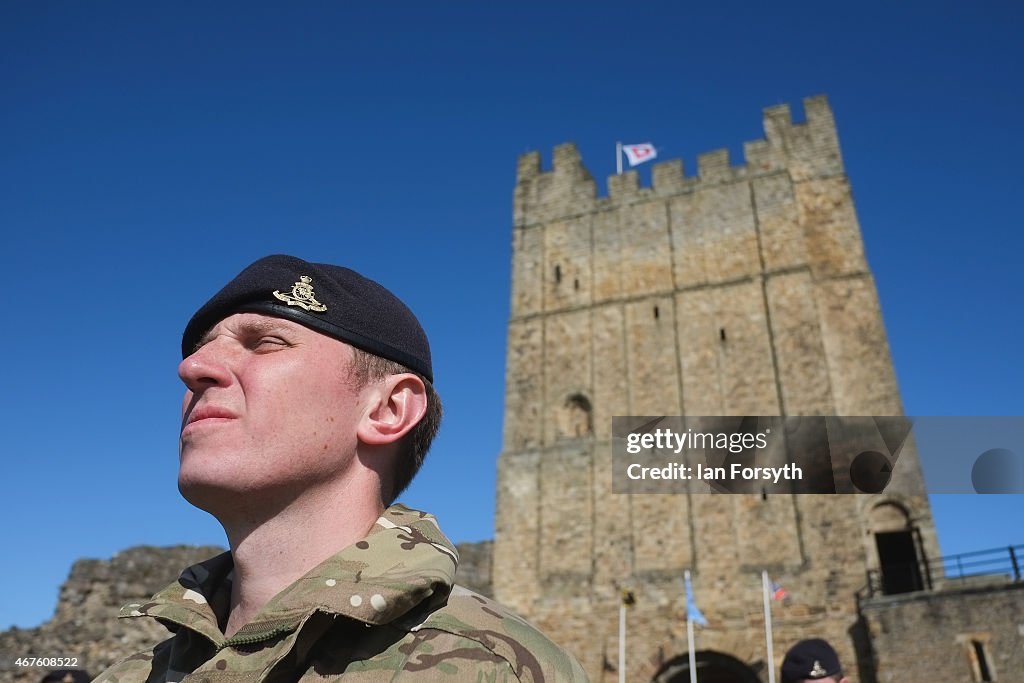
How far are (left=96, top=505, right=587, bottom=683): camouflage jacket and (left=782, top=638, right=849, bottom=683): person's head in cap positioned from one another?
160 inches

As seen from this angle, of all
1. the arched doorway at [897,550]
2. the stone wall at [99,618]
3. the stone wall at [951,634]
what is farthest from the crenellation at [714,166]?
the stone wall at [99,618]

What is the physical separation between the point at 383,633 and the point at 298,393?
1.43ft

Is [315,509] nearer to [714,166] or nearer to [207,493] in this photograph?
[207,493]

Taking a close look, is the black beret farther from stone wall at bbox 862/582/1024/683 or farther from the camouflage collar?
stone wall at bbox 862/582/1024/683

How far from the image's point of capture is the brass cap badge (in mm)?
1410

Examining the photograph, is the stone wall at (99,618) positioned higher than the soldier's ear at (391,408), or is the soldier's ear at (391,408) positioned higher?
the stone wall at (99,618)

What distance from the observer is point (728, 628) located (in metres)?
16.2

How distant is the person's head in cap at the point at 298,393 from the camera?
51.4 inches

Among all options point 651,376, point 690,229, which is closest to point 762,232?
point 690,229

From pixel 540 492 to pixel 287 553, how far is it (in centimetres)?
1841

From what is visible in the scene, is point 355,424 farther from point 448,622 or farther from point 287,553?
point 448,622

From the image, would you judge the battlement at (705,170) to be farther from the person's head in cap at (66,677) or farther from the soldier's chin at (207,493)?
the soldier's chin at (207,493)

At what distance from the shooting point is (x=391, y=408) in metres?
1.48

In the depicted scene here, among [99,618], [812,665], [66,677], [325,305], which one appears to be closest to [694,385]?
[99,618]
